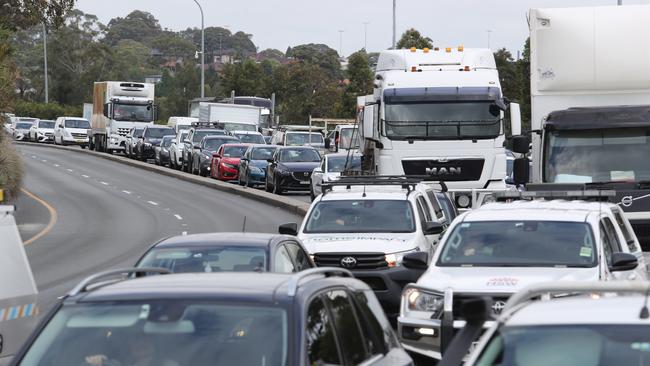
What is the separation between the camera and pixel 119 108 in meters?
68.9

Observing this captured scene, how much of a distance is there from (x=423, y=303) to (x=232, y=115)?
181 ft

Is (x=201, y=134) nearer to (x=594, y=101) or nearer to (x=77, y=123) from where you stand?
(x=77, y=123)

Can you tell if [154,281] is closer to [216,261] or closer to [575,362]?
[575,362]

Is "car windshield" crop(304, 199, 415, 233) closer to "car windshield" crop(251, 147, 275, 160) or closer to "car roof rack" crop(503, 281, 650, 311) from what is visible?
"car roof rack" crop(503, 281, 650, 311)

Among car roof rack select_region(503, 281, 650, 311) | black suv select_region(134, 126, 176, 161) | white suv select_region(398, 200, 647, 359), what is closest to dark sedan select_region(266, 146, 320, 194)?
black suv select_region(134, 126, 176, 161)

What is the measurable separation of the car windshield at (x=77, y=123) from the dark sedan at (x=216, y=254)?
71858 millimetres

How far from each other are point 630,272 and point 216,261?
4.05 metres

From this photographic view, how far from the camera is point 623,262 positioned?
11844 mm

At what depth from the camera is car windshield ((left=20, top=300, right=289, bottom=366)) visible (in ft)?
19.9

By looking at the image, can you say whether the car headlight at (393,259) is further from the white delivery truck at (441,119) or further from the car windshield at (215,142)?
the car windshield at (215,142)

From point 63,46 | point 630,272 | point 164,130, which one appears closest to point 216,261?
point 630,272

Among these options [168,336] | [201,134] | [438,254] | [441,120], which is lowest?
[438,254]

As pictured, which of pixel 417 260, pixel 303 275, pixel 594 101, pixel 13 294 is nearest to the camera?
pixel 303 275

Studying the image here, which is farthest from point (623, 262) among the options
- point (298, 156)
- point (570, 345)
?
point (298, 156)
